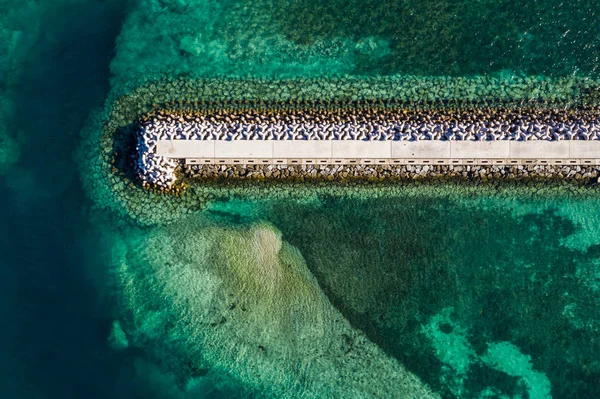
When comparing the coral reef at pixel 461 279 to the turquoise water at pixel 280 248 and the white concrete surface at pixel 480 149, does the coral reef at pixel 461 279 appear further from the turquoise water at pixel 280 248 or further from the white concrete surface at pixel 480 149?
the white concrete surface at pixel 480 149

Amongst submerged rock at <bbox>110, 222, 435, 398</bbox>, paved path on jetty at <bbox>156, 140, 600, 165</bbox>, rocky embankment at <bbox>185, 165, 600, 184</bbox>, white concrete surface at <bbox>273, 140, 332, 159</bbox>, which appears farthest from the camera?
rocky embankment at <bbox>185, 165, 600, 184</bbox>

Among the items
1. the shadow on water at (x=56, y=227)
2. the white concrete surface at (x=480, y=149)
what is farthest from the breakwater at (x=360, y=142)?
the shadow on water at (x=56, y=227)

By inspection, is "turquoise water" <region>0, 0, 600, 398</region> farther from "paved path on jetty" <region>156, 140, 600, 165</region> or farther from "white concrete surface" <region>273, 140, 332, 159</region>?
"white concrete surface" <region>273, 140, 332, 159</region>

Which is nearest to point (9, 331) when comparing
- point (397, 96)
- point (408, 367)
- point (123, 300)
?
point (123, 300)

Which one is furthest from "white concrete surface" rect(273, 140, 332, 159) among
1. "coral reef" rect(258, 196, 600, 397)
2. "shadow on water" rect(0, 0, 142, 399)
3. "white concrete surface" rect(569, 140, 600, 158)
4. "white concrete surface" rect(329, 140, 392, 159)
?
"white concrete surface" rect(569, 140, 600, 158)

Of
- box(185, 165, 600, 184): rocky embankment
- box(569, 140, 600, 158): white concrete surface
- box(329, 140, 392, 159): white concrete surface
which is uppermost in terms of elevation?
box(329, 140, 392, 159): white concrete surface

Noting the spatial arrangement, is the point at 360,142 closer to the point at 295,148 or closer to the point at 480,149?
the point at 295,148
